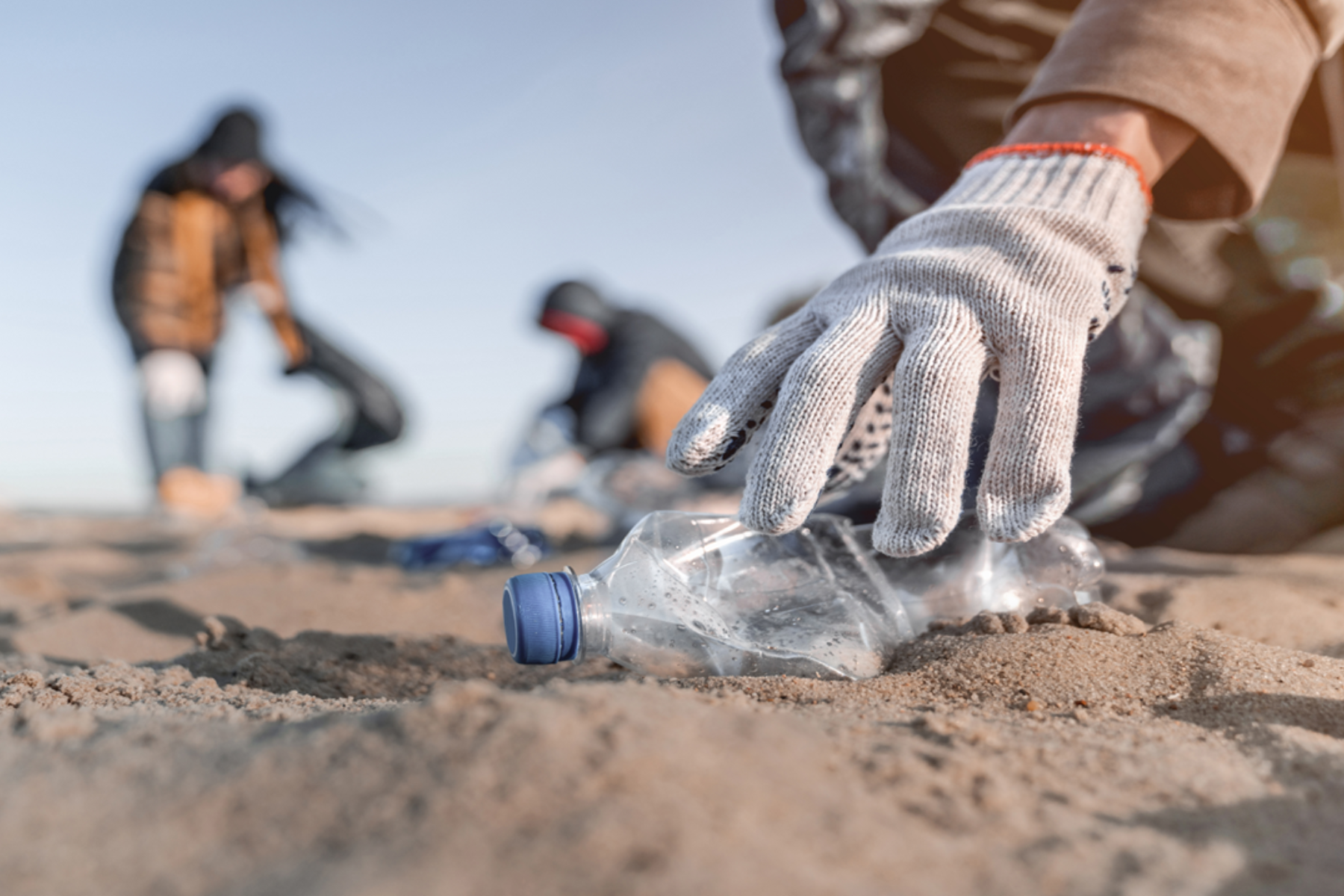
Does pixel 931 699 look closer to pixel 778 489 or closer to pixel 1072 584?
pixel 778 489

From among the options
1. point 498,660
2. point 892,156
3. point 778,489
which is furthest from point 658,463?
point 778,489

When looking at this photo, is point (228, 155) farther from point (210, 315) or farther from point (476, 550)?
point (476, 550)

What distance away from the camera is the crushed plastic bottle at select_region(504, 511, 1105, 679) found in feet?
4.26

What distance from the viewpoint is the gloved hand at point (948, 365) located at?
1.23 m

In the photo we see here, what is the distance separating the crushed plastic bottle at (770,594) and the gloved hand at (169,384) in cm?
617

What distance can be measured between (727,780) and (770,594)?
0.88 metres

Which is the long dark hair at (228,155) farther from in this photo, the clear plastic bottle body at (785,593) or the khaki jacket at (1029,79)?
the clear plastic bottle body at (785,593)

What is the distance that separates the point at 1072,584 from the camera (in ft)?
5.64

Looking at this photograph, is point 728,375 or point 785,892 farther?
point 728,375

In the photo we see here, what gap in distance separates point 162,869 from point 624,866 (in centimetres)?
35

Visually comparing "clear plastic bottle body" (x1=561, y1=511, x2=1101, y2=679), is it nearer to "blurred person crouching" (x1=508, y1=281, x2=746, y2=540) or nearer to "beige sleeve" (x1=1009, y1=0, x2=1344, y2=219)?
"beige sleeve" (x1=1009, y1=0, x2=1344, y2=219)

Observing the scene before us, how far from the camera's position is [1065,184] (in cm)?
144

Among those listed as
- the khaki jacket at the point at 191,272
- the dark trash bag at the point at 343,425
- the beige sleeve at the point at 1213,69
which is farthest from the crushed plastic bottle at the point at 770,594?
the khaki jacket at the point at 191,272

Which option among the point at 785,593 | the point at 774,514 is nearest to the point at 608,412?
the point at 785,593
